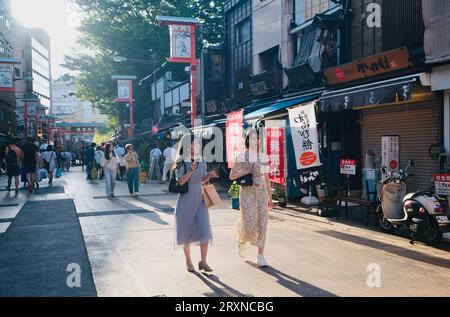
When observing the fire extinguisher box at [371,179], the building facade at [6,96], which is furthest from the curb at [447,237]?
the building facade at [6,96]

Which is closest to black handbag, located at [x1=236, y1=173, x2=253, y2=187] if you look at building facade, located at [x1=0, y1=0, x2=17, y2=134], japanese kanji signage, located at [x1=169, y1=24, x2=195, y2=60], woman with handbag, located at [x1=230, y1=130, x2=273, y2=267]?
woman with handbag, located at [x1=230, y1=130, x2=273, y2=267]

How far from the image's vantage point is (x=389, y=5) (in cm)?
1149

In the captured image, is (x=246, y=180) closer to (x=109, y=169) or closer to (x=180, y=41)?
(x=109, y=169)

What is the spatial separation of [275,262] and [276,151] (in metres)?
6.56

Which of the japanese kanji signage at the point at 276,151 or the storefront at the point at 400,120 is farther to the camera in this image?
the japanese kanji signage at the point at 276,151

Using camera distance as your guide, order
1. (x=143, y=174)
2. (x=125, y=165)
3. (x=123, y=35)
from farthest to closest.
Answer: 1. (x=123, y=35)
2. (x=143, y=174)
3. (x=125, y=165)

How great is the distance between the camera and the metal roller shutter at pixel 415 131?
1055 cm

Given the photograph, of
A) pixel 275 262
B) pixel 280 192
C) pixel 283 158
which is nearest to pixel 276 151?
pixel 283 158

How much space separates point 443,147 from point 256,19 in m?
12.9

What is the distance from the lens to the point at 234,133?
50.7 feet

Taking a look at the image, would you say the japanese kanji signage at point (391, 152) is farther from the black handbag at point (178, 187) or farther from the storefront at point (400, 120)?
the black handbag at point (178, 187)

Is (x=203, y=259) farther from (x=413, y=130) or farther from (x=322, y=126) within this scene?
(x=322, y=126)

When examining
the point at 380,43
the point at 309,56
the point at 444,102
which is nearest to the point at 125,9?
the point at 309,56

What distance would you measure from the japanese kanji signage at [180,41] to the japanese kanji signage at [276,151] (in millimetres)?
7541
